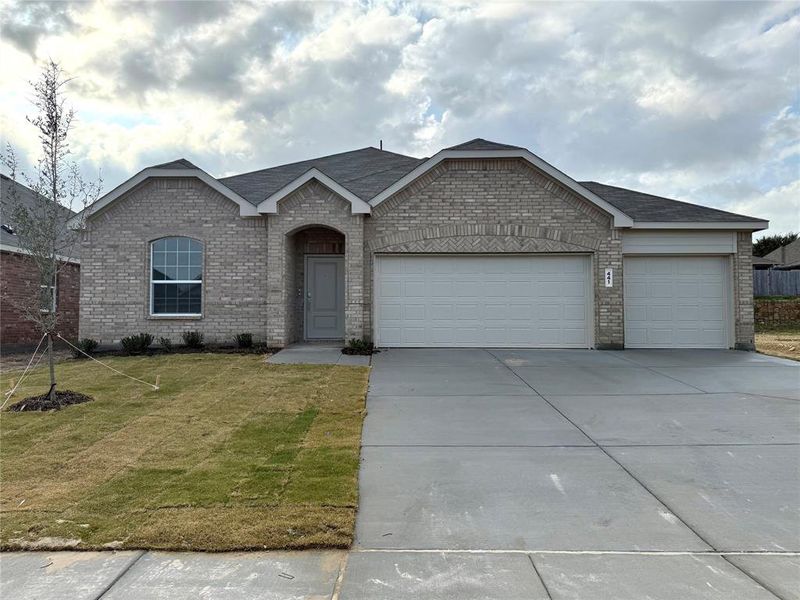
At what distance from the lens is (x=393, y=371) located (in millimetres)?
9664

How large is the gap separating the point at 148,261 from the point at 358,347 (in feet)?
20.1

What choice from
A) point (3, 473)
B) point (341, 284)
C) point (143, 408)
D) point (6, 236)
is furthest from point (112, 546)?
point (6, 236)

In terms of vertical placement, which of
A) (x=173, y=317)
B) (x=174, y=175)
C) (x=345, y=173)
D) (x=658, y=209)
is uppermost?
(x=345, y=173)

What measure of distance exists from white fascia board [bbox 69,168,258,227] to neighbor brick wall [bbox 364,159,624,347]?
10.5 ft

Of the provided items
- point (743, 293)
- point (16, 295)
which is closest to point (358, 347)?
point (743, 293)

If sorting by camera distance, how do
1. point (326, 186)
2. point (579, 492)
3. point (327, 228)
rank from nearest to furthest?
point (579, 492) → point (326, 186) → point (327, 228)

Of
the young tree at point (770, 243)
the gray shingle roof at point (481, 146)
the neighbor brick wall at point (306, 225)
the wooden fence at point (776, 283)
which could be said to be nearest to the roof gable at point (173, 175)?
the neighbor brick wall at point (306, 225)

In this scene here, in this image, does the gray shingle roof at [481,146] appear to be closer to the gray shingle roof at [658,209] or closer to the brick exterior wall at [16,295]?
the gray shingle roof at [658,209]

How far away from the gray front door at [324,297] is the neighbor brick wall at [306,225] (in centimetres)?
→ 161

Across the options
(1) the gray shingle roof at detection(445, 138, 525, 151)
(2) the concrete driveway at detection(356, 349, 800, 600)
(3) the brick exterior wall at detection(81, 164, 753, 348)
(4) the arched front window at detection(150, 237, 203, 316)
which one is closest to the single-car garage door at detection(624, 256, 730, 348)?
(3) the brick exterior wall at detection(81, 164, 753, 348)

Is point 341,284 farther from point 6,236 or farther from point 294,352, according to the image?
point 6,236

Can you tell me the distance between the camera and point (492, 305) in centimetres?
1279

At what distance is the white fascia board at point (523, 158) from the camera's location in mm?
12453

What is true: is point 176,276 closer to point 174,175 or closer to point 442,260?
point 174,175
